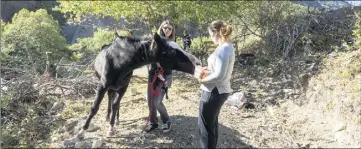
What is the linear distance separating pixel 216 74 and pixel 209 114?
51cm

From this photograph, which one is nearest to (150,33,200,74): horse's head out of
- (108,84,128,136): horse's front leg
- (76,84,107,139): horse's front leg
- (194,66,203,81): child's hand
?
(194,66,203,81): child's hand

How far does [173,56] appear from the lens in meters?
4.07

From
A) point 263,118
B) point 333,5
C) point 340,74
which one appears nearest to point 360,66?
point 340,74

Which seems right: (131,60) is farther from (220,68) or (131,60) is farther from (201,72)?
(220,68)

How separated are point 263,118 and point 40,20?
15.1 m

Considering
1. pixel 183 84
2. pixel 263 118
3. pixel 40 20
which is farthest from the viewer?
pixel 40 20

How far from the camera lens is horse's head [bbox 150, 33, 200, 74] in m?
3.99

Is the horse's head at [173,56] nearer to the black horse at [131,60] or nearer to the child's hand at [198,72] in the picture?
the black horse at [131,60]

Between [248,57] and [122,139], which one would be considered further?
[248,57]

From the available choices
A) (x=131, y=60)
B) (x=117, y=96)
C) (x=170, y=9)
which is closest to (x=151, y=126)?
(x=117, y=96)

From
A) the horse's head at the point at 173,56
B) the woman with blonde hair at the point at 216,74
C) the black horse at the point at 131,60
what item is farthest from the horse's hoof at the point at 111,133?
the woman with blonde hair at the point at 216,74

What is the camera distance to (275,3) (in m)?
10.7

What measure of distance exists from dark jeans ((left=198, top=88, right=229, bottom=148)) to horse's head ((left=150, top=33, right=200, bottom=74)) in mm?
388

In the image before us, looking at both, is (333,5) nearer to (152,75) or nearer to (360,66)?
(360,66)
